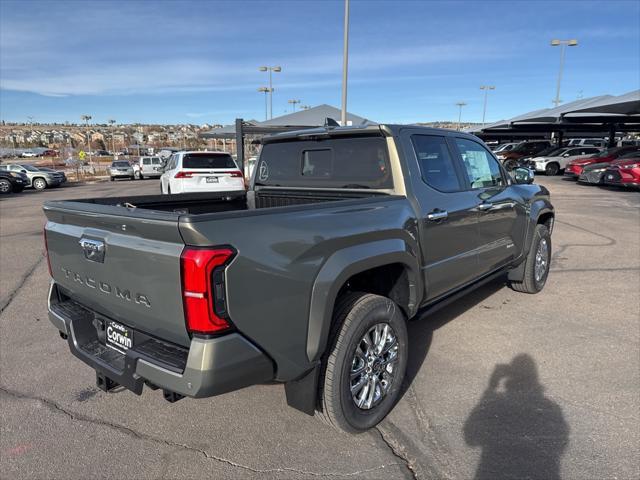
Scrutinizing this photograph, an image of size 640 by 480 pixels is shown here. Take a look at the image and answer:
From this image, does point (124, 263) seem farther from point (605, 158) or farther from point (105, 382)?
point (605, 158)

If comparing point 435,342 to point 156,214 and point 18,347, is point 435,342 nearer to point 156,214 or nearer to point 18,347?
point 156,214

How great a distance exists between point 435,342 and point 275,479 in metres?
2.15

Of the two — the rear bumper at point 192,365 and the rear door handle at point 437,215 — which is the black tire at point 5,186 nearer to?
the rear bumper at point 192,365

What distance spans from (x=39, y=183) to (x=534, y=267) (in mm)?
26591

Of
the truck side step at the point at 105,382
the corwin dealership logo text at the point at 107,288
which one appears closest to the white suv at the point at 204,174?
the corwin dealership logo text at the point at 107,288

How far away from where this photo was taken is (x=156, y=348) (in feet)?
7.55

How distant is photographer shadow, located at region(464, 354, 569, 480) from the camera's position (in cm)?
251

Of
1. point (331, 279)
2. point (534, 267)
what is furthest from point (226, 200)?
point (534, 267)

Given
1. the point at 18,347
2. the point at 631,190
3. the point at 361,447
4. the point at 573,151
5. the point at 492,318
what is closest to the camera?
the point at 361,447

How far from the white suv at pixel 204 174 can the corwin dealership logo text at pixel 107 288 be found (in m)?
9.94

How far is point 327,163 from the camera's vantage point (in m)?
3.71

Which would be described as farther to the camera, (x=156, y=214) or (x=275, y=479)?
(x=275, y=479)

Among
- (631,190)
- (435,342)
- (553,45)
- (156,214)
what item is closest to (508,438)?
(435,342)

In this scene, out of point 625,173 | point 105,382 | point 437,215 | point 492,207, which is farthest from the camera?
point 625,173
